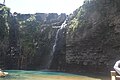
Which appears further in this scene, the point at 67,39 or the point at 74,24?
the point at 67,39

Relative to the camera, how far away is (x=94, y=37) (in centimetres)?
2898

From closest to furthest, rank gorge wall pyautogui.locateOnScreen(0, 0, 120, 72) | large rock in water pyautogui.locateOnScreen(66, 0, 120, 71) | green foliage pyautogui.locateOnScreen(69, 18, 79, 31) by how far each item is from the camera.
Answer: large rock in water pyautogui.locateOnScreen(66, 0, 120, 71)
gorge wall pyautogui.locateOnScreen(0, 0, 120, 72)
green foliage pyautogui.locateOnScreen(69, 18, 79, 31)

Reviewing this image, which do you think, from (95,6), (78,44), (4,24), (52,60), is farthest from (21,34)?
(95,6)

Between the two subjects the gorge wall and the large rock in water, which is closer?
the large rock in water

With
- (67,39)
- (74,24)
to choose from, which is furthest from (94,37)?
(67,39)

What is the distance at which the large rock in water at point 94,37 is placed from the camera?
26453 millimetres

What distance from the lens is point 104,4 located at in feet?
92.6

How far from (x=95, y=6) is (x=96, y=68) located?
7175 millimetres

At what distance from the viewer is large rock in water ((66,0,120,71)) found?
2645 centimetres

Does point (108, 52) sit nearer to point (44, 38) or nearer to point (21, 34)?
point (44, 38)

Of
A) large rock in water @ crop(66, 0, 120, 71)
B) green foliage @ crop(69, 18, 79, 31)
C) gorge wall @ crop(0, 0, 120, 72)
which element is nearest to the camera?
large rock in water @ crop(66, 0, 120, 71)

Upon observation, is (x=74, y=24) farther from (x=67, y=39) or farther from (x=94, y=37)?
(x=94, y=37)

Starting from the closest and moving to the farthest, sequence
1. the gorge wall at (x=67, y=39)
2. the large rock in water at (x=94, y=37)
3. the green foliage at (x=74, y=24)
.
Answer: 1. the large rock in water at (x=94, y=37)
2. the gorge wall at (x=67, y=39)
3. the green foliage at (x=74, y=24)

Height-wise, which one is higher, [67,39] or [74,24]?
[74,24]
